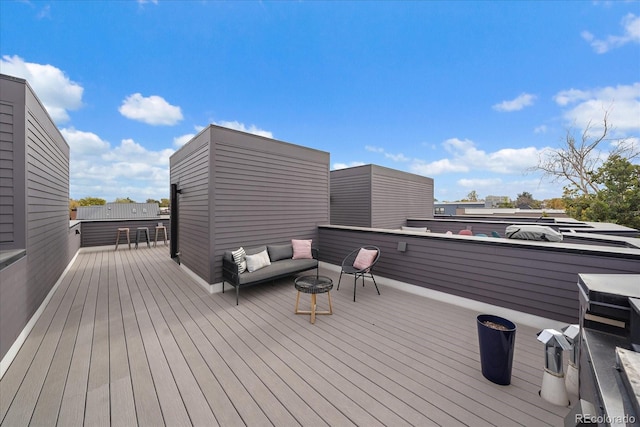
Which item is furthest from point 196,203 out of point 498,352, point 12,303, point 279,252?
point 498,352

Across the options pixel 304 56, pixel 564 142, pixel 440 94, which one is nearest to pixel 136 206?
pixel 304 56

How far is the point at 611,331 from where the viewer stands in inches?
49.2

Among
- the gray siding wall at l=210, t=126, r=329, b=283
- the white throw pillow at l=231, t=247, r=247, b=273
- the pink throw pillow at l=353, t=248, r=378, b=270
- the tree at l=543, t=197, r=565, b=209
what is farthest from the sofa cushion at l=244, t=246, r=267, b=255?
the tree at l=543, t=197, r=565, b=209

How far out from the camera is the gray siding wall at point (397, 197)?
8297 mm

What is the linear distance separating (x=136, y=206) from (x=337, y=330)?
59.6ft

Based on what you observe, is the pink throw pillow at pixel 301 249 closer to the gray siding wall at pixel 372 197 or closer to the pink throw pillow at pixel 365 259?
the pink throw pillow at pixel 365 259

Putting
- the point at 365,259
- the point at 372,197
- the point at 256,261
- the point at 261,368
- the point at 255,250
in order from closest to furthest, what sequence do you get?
the point at 261,368 < the point at 256,261 < the point at 365,259 < the point at 255,250 < the point at 372,197

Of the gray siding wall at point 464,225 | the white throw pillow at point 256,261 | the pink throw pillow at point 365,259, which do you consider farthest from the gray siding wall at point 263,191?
the gray siding wall at point 464,225

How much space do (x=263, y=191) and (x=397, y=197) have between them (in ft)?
20.9

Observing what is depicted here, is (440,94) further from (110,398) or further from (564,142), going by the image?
(110,398)

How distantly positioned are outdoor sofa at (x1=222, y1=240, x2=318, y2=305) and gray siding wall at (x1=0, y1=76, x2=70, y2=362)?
2261mm

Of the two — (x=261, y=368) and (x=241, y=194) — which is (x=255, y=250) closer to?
(x=241, y=194)

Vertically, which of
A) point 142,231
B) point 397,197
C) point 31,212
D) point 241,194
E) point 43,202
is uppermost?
point 397,197

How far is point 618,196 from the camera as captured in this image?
26.9ft
